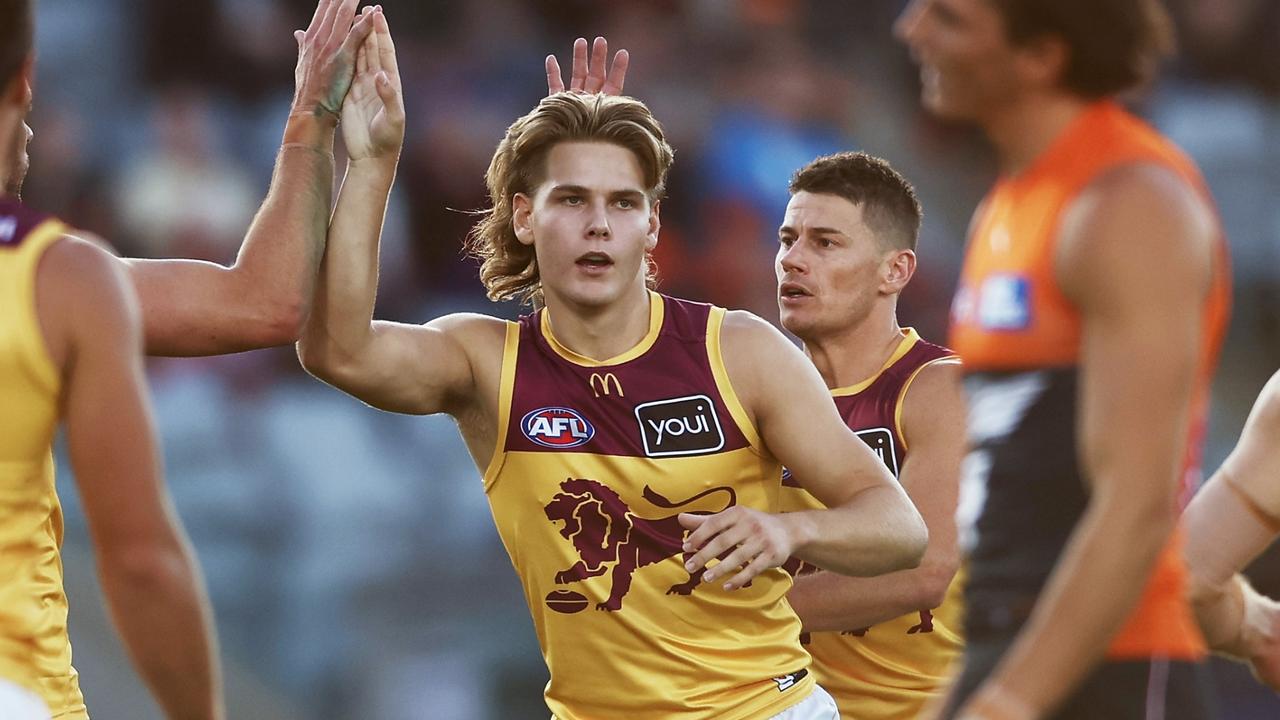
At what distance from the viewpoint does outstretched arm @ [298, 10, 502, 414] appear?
4.43 meters

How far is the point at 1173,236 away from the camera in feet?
8.55

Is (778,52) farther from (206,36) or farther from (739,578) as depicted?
(739,578)

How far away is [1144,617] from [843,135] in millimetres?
10406

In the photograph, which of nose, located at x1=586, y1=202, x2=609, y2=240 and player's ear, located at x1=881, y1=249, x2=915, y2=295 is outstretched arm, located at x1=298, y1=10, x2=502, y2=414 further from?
player's ear, located at x1=881, y1=249, x2=915, y2=295

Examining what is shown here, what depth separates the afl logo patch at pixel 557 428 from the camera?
177 inches

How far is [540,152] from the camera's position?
4.84 metres

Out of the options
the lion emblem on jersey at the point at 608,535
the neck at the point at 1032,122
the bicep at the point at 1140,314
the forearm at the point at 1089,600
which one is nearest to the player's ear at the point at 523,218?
the lion emblem on jersey at the point at 608,535

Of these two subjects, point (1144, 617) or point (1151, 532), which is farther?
point (1144, 617)

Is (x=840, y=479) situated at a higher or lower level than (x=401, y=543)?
higher

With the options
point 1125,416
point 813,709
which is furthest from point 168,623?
point 813,709

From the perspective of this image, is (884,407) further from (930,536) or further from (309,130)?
(309,130)

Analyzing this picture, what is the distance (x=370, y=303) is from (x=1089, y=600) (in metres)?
2.35

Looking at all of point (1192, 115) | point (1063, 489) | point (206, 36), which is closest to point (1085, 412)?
point (1063, 489)

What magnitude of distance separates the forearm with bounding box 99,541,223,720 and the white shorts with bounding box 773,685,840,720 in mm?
1862
